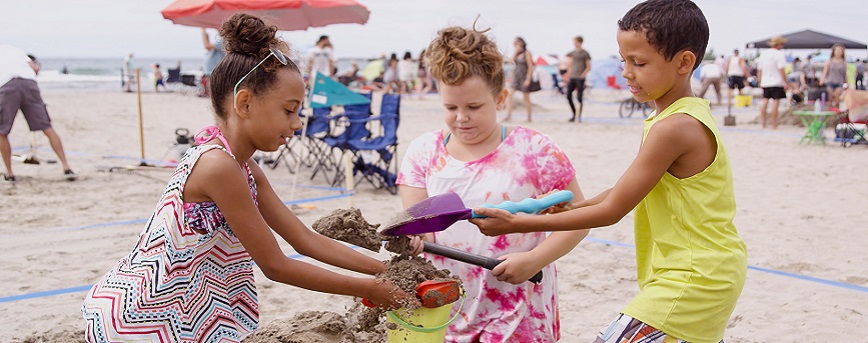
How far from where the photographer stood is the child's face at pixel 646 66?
179 cm

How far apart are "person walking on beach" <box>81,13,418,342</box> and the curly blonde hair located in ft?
1.69

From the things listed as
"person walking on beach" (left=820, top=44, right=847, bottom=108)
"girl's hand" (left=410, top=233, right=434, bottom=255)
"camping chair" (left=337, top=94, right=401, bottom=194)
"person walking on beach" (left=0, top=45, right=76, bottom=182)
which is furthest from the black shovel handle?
"person walking on beach" (left=820, top=44, right=847, bottom=108)

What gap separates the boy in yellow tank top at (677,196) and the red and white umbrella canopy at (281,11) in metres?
6.14

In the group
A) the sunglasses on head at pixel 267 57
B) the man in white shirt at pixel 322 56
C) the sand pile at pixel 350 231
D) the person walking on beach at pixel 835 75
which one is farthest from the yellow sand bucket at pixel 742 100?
the sunglasses on head at pixel 267 57

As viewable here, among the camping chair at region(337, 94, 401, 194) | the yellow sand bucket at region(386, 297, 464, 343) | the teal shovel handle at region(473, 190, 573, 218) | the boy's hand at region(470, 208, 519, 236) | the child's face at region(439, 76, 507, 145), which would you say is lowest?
the camping chair at region(337, 94, 401, 194)

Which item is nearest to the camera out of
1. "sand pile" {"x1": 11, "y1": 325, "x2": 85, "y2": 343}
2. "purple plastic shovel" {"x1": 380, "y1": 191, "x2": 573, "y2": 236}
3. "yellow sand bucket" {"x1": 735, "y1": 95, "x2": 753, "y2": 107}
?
"purple plastic shovel" {"x1": 380, "y1": 191, "x2": 573, "y2": 236}

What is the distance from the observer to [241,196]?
67.1 inches

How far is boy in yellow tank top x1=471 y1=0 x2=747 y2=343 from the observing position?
1.76 m

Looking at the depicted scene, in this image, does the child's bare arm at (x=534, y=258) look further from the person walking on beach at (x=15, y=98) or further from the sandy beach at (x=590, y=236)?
the person walking on beach at (x=15, y=98)

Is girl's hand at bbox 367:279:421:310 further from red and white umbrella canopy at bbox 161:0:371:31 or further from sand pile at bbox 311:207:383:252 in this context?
red and white umbrella canopy at bbox 161:0:371:31

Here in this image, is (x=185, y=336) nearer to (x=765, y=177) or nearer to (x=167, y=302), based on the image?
(x=167, y=302)

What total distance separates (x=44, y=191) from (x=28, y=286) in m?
3.45

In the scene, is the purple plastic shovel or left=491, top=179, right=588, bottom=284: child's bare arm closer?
the purple plastic shovel

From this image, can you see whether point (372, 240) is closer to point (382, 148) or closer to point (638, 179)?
point (638, 179)
